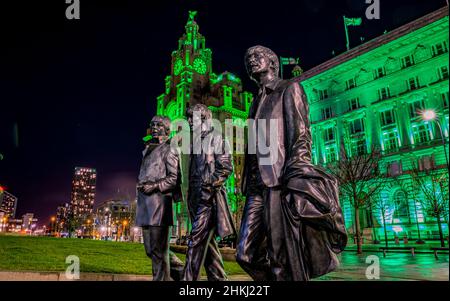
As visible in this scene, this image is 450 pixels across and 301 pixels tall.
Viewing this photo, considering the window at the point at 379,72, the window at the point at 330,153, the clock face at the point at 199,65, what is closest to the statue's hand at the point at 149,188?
the window at the point at 330,153

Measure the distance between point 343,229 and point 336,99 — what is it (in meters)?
46.8

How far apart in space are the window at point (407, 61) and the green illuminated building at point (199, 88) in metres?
62.1

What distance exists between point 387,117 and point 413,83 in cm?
497

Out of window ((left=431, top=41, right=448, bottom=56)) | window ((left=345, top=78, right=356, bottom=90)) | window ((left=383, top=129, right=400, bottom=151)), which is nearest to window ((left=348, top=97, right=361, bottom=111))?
window ((left=345, top=78, right=356, bottom=90))

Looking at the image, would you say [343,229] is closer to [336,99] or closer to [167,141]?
[167,141]

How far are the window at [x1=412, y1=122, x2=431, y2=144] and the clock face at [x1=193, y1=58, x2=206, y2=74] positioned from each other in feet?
265

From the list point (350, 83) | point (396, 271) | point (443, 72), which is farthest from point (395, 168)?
point (396, 271)

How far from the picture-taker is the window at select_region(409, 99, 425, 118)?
37.6 meters

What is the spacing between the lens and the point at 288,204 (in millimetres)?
3365

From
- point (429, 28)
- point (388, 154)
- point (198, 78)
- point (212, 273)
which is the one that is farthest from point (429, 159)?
point (198, 78)

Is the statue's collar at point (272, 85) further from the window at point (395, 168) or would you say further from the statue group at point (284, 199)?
the window at point (395, 168)

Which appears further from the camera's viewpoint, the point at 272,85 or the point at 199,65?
the point at 199,65

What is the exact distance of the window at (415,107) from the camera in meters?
37.6

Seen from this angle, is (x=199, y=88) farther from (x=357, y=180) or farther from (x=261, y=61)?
(x=261, y=61)
